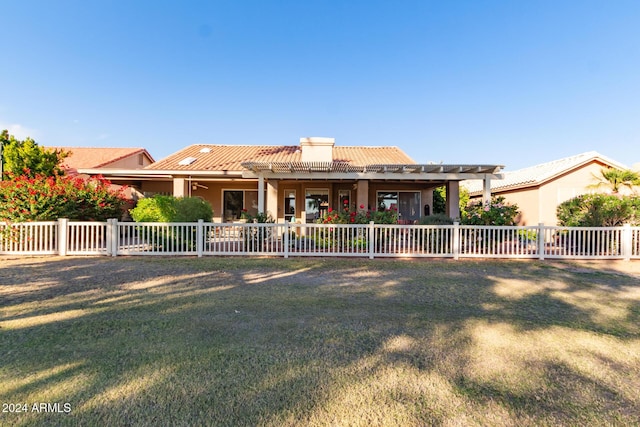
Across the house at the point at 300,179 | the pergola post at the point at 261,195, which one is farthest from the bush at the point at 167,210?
the house at the point at 300,179

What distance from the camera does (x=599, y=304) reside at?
4.54 meters

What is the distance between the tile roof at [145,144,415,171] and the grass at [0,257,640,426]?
8644mm

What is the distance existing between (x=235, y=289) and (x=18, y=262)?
20.5ft

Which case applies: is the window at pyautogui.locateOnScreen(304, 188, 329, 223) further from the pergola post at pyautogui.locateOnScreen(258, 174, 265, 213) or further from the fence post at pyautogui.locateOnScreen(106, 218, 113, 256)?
the fence post at pyautogui.locateOnScreen(106, 218, 113, 256)

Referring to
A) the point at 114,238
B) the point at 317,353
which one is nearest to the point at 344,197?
the point at 114,238

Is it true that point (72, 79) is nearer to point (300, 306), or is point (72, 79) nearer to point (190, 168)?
point (190, 168)

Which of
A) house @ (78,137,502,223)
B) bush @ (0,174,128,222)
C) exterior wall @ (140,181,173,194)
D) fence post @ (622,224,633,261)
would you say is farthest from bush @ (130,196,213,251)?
fence post @ (622,224,633,261)

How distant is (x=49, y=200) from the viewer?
8516 millimetres

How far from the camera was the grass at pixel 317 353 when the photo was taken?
204cm

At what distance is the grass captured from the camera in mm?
2039

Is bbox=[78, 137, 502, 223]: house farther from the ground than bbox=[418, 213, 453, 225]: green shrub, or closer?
farther from the ground

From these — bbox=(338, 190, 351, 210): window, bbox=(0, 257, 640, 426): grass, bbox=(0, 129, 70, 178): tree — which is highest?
bbox=(0, 129, 70, 178): tree

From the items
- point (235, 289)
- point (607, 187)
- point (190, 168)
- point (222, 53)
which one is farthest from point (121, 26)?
point (607, 187)

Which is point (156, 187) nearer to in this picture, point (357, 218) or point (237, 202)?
point (237, 202)
